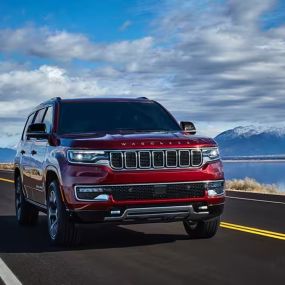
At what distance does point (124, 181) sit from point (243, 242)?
80.0 inches

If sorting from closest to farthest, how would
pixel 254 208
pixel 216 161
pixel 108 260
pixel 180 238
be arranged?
pixel 108 260, pixel 216 161, pixel 180 238, pixel 254 208

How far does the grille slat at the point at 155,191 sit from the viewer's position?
327 inches

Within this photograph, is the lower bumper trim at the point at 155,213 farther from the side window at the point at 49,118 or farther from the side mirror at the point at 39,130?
the side window at the point at 49,118

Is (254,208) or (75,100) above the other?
(75,100)

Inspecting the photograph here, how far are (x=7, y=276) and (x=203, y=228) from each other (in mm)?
3445

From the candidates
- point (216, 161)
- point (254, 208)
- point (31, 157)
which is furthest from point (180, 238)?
point (254, 208)

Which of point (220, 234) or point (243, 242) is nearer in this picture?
point (243, 242)

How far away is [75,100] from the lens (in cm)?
1030

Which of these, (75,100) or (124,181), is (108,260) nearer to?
(124,181)

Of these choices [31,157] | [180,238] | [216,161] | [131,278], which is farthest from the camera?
[31,157]

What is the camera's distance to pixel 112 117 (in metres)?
10.0

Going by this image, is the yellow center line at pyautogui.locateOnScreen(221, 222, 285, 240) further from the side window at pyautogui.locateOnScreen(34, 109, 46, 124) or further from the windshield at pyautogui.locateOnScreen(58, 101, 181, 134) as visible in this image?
the side window at pyautogui.locateOnScreen(34, 109, 46, 124)

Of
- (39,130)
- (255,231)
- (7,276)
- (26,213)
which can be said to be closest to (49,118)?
(39,130)

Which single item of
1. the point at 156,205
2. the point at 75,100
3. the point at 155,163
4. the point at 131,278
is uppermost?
the point at 75,100
